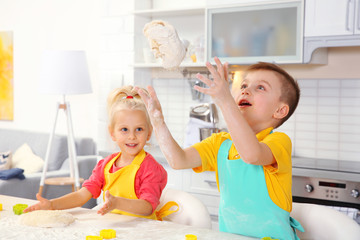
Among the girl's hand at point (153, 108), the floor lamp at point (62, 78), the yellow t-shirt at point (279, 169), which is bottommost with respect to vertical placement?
the yellow t-shirt at point (279, 169)

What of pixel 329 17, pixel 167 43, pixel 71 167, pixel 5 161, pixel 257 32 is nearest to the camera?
pixel 167 43

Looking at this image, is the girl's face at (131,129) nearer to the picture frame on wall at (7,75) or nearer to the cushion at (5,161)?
the cushion at (5,161)

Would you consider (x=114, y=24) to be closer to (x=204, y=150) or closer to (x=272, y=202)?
(x=204, y=150)

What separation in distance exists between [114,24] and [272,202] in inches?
99.6

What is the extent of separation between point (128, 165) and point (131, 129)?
13 cm

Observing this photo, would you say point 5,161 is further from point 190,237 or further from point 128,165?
point 190,237

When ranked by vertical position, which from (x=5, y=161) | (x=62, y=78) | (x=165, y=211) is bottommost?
(x=5, y=161)

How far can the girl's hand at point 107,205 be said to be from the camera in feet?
4.35

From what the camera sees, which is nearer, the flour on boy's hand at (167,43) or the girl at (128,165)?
the flour on boy's hand at (167,43)

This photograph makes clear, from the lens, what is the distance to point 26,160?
4.00 meters

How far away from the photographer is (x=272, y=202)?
1.35 m

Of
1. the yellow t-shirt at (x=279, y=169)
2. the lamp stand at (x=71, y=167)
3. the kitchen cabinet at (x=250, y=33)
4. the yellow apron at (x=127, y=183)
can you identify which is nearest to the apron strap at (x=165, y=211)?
the yellow apron at (x=127, y=183)

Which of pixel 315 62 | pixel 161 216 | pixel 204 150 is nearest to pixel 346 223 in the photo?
pixel 204 150

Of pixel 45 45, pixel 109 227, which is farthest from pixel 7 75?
pixel 109 227
